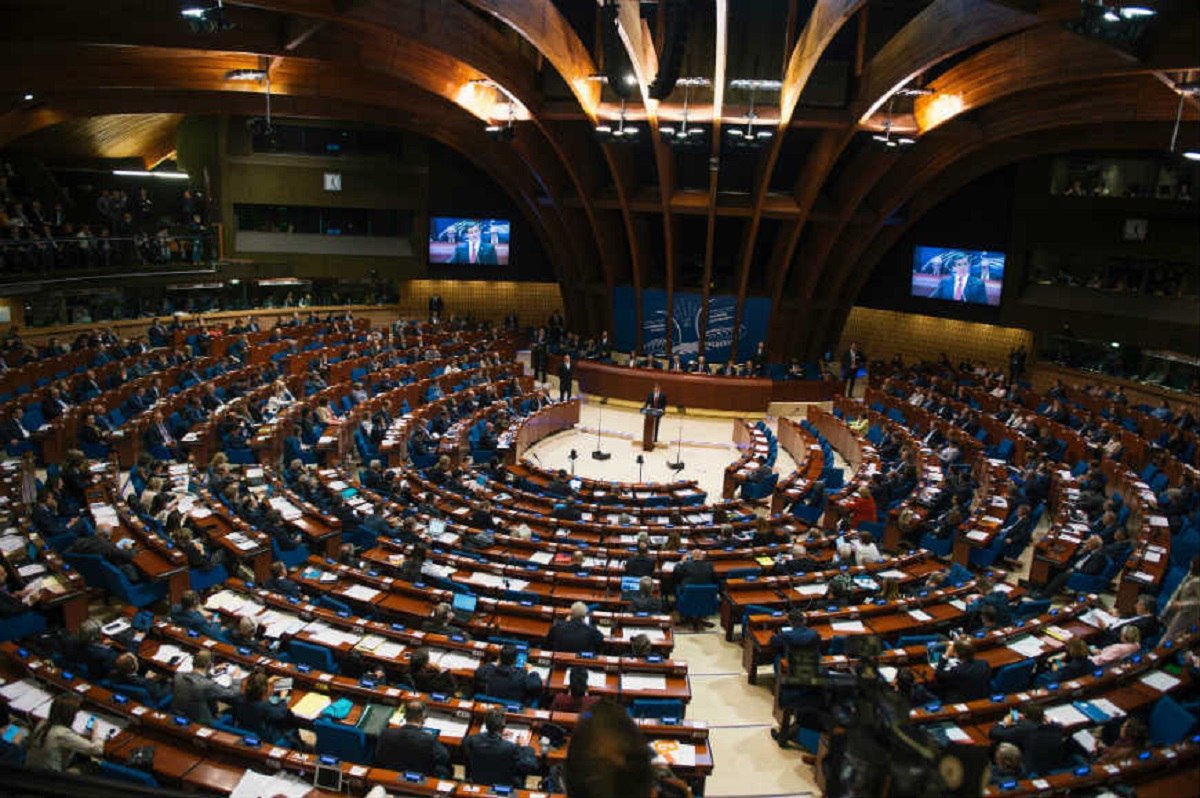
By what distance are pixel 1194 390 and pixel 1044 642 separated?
18929mm

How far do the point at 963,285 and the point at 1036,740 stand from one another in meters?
25.8

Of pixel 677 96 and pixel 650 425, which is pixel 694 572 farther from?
pixel 677 96

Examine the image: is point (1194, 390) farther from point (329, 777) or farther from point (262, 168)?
point (262, 168)

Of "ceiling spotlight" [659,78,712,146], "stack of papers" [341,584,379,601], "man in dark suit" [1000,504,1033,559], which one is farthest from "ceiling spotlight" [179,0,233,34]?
"man in dark suit" [1000,504,1033,559]

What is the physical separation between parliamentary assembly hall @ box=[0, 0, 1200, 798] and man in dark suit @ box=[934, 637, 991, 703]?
0.13 ft

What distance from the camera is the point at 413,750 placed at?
7.92 meters

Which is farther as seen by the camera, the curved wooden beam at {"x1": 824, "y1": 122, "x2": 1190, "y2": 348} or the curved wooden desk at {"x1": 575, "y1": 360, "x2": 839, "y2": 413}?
the curved wooden desk at {"x1": 575, "y1": 360, "x2": 839, "y2": 413}

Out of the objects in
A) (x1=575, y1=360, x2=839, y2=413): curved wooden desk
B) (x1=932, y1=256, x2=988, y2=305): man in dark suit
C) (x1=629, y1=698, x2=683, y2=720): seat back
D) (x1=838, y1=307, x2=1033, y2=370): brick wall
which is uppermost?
(x1=932, y1=256, x2=988, y2=305): man in dark suit

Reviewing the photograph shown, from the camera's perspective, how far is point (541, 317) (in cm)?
3884

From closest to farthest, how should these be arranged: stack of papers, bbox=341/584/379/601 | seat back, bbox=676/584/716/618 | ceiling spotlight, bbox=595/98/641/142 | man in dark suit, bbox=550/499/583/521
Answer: stack of papers, bbox=341/584/379/601, seat back, bbox=676/584/716/618, man in dark suit, bbox=550/499/583/521, ceiling spotlight, bbox=595/98/641/142

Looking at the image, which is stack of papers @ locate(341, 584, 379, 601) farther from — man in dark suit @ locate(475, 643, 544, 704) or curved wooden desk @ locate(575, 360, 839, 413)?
curved wooden desk @ locate(575, 360, 839, 413)

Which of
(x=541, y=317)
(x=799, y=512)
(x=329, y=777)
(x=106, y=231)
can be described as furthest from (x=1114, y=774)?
(x=541, y=317)

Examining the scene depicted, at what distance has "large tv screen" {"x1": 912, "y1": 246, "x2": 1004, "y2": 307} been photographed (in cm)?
3052

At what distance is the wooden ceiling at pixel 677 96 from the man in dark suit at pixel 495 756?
1148 cm
